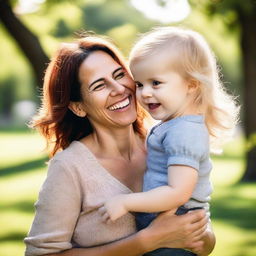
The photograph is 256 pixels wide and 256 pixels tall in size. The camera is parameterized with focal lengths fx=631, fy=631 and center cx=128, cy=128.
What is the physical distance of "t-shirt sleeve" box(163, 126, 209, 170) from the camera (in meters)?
2.85

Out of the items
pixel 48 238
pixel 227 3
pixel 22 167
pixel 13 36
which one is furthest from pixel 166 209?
pixel 22 167

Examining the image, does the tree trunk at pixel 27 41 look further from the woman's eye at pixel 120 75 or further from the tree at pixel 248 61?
the woman's eye at pixel 120 75

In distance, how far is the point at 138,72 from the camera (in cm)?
303

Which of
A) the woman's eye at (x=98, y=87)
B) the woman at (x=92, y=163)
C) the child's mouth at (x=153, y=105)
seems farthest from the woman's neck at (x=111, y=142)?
the child's mouth at (x=153, y=105)

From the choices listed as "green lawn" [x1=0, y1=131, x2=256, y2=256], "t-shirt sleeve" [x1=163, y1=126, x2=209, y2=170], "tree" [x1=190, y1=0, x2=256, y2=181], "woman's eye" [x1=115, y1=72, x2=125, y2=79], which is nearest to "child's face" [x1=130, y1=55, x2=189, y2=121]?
"t-shirt sleeve" [x1=163, y1=126, x2=209, y2=170]

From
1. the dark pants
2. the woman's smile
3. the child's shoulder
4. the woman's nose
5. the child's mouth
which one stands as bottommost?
the dark pants

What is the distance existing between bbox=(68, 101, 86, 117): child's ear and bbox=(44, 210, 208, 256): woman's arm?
0.74 m

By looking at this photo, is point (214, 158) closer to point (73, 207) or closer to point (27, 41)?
point (27, 41)

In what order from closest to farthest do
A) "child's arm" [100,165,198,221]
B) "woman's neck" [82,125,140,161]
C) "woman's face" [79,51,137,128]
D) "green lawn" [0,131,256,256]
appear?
"child's arm" [100,165,198,221], "woman's face" [79,51,137,128], "woman's neck" [82,125,140,161], "green lawn" [0,131,256,256]

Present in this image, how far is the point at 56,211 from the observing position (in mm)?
3033

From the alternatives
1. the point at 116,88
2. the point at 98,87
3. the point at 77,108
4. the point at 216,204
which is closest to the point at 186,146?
the point at 116,88

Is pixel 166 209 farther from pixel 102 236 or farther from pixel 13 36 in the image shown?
pixel 13 36

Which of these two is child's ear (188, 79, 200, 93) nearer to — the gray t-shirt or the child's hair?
the child's hair

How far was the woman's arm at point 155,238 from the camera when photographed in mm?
3012
